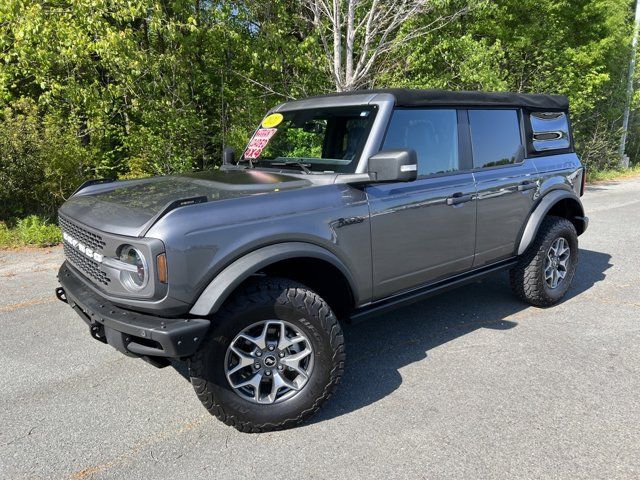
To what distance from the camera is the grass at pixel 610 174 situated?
647 inches

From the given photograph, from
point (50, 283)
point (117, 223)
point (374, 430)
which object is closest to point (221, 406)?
point (374, 430)

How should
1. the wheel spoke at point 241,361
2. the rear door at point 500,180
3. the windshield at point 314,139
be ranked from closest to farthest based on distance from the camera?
1. the wheel spoke at point 241,361
2. the windshield at point 314,139
3. the rear door at point 500,180

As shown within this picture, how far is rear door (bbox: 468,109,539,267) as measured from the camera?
3889mm

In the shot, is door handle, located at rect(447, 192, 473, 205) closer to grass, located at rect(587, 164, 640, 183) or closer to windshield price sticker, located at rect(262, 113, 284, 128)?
windshield price sticker, located at rect(262, 113, 284, 128)

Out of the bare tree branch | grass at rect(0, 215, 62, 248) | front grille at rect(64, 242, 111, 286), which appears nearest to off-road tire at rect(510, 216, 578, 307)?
front grille at rect(64, 242, 111, 286)

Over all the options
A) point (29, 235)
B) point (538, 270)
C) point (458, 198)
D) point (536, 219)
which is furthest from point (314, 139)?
point (29, 235)

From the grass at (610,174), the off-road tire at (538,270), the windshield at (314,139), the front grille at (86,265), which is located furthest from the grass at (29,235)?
the grass at (610,174)

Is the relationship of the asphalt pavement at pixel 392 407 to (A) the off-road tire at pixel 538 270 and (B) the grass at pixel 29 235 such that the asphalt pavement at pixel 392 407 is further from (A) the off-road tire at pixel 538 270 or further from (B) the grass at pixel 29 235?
(B) the grass at pixel 29 235

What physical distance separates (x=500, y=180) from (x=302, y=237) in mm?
1999

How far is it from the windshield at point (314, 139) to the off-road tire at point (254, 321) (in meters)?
0.95

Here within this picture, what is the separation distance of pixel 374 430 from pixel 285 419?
19.7 inches

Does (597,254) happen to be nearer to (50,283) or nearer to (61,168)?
(50,283)

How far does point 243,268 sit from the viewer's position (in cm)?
258

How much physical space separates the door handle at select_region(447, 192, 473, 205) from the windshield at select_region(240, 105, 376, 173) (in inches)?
32.4
